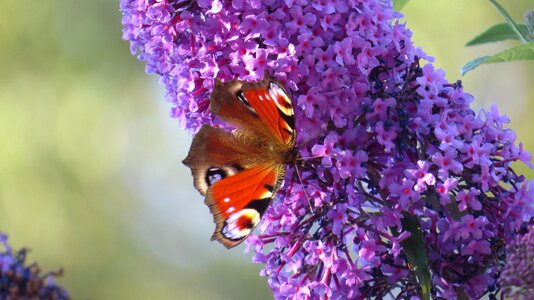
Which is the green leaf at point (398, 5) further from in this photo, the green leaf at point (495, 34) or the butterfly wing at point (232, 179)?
the butterfly wing at point (232, 179)

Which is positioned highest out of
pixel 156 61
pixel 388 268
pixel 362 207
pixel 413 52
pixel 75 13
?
pixel 75 13

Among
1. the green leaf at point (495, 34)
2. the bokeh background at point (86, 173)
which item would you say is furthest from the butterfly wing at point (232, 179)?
the bokeh background at point (86, 173)

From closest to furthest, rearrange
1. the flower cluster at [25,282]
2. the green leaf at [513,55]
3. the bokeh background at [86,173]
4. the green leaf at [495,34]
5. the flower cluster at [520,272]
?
1. the flower cluster at [25,282]
2. the flower cluster at [520,272]
3. the green leaf at [513,55]
4. the green leaf at [495,34]
5. the bokeh background at [86,173]

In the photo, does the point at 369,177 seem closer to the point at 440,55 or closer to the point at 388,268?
the point at 388,268

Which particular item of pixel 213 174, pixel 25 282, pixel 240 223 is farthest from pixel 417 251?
pixel 25 282

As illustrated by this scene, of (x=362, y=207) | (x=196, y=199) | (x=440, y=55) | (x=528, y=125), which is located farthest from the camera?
(x=196, y=199)

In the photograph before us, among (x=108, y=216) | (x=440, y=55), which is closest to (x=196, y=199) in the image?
(x=108, y=216)
